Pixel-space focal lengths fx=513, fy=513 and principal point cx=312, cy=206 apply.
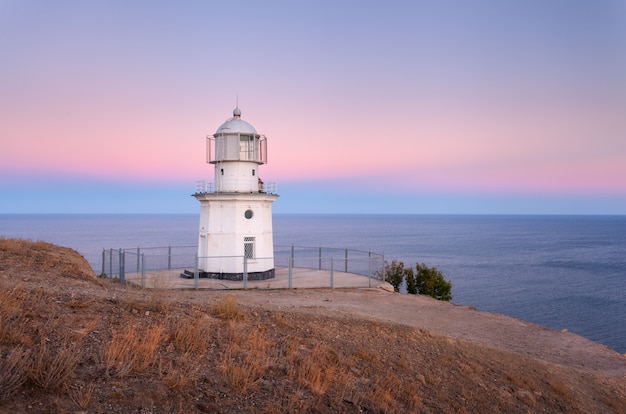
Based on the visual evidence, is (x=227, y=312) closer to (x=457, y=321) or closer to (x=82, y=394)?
(x=82, y=394)

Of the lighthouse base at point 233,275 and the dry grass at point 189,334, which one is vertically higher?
the dry grass at point 189,334

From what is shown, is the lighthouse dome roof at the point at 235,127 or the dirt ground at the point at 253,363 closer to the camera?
the dirt ground at the point at 253,363

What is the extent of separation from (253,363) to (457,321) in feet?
32.6

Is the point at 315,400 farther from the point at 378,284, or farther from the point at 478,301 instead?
the point at 478,301

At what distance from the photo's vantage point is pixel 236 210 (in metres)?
22.2

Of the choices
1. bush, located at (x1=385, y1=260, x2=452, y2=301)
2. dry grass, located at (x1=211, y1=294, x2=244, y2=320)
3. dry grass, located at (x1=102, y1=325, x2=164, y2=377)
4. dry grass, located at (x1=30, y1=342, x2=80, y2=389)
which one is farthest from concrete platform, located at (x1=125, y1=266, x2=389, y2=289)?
dry grass, located at (x1=30, y1=342, x2=80, y2=389)

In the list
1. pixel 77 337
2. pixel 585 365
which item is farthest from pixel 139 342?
pixel 585 365

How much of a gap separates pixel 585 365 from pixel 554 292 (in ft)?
108

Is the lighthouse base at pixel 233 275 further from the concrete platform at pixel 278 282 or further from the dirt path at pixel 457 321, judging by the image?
the dirt path at pixel 457 321

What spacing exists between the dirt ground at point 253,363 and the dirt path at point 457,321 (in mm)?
129

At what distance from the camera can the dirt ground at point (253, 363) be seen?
5.75m

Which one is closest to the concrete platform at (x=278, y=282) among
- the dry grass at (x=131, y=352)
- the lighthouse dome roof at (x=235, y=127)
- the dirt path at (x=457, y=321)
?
the dirt path at (x=457, y=321)

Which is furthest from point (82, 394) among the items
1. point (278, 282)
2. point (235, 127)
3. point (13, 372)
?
point (235, 127)

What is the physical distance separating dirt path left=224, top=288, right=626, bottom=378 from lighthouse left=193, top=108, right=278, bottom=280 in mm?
3882
